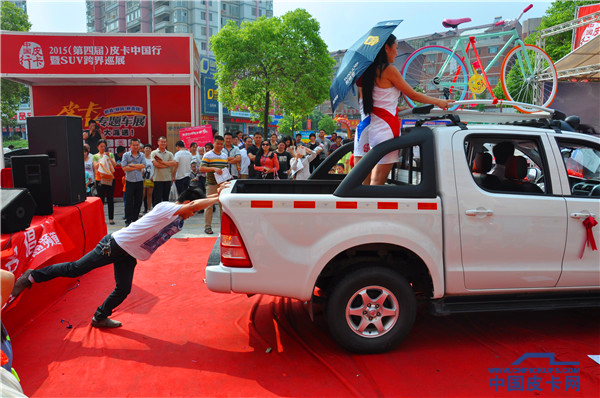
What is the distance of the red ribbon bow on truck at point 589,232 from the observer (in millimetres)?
3596

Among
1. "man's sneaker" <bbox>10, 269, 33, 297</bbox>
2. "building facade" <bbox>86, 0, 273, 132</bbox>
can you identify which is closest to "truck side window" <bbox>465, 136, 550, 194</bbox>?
"man's sneaker" <bbox>10, 269, 33, 297</bbox>

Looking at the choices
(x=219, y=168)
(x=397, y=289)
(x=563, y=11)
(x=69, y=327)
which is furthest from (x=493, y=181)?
(x=563, y=11)

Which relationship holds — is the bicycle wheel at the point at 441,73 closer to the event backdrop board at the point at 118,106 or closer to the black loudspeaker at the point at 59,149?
the black loudspeaker at the point at 59,149

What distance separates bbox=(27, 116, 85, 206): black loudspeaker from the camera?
5.68 m

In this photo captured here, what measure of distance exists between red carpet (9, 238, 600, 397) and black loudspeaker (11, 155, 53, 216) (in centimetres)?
113

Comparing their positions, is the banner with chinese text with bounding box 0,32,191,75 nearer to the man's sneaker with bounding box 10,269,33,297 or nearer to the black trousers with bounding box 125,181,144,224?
the black trousers with bounding box 125,181,144,224

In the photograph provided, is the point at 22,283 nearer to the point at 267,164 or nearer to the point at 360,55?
the point at 360,55

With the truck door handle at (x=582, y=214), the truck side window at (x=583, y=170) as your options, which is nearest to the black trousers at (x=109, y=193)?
the truck side window at (x=583, y=170)

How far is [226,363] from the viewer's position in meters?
3.43

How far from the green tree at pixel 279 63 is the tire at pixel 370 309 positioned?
20553 mm

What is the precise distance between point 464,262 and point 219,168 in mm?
5524

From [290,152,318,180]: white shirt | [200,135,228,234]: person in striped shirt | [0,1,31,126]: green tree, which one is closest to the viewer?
[200,135,228,234]: person in striped shirt

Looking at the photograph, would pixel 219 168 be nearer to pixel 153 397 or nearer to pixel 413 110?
pixel 413 110

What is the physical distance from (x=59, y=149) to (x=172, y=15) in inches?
2723
